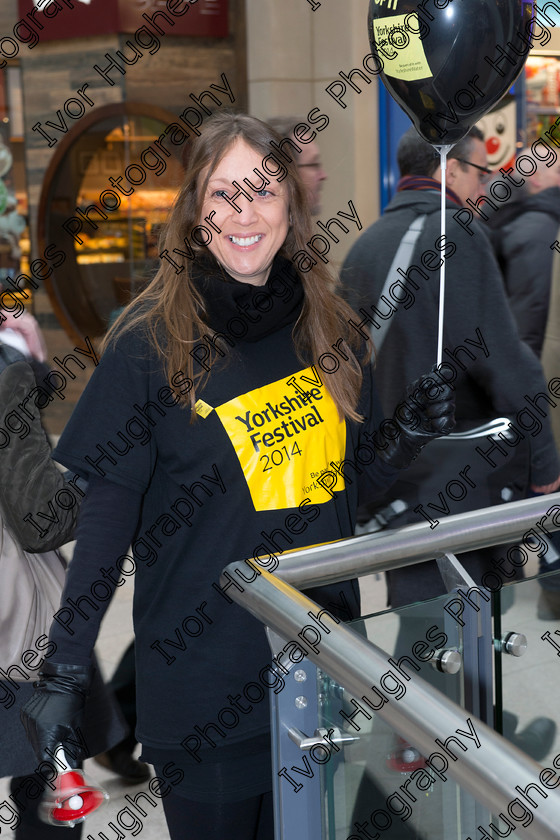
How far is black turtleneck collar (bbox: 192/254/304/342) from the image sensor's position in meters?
1.64

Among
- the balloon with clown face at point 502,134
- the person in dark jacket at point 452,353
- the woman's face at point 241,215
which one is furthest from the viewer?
the balloon with clown face at point 502,134

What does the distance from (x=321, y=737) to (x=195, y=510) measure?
0.41 meters

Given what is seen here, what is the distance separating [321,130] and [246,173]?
4.83 metres

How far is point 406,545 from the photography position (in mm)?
1558

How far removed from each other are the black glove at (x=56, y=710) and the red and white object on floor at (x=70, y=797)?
0.02 metres

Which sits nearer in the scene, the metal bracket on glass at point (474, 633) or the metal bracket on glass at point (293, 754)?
the metal bracket on glass at point (293, 754)

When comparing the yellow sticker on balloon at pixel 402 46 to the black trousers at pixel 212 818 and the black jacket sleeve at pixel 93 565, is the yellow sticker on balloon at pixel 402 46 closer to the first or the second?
the black jacket sleeve at pixel 93 565

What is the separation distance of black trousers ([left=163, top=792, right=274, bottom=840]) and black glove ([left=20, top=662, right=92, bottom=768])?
21 cm

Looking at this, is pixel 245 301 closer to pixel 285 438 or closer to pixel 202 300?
pixel 202 300

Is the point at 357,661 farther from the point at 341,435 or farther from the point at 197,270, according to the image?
the point at 197,270

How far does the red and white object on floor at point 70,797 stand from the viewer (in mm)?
1458

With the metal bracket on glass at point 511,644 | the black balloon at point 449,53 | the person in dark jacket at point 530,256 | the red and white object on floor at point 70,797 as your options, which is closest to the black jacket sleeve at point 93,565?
the red and white object on floor at point 70,797

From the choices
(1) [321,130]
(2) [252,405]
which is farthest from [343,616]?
(1) [321,130]

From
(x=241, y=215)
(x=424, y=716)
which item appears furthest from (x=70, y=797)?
(x=241, y=215)
